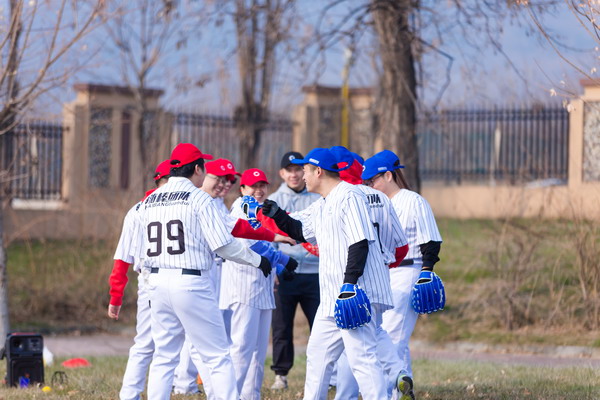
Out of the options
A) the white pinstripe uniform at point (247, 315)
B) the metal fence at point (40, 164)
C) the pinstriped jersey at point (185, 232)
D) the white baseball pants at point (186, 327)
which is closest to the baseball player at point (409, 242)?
the white pinstripe uniform at point (247, 315)

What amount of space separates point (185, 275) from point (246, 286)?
143 cm

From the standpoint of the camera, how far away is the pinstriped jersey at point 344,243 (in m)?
6.51

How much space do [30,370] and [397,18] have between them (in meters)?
7.51

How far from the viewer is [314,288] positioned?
9.09 meters

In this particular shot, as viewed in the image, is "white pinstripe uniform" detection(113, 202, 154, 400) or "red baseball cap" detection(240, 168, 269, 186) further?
"red baseball cap" detection(240, 168, 269, 186)

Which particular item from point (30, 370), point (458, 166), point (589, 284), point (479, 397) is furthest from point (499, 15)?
point (458, 166)

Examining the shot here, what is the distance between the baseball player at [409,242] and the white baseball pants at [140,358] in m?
1.94

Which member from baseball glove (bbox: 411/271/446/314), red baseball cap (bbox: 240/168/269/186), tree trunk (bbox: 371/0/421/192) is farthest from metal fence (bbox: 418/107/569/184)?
baseball glove (bbox: 411/271/446/314)

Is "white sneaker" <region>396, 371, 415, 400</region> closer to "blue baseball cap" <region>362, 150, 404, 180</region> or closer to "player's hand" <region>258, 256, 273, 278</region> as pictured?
"player's hand" <region>258, 256, 273, 278</region>

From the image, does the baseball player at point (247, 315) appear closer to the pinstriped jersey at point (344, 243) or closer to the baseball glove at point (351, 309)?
the pinstriped jersey at point (344, 243)

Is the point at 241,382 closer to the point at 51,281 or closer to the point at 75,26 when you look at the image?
the point at 75,26

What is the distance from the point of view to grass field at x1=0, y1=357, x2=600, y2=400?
8.42 m

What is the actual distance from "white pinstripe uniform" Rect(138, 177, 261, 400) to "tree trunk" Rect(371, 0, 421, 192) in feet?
24.6

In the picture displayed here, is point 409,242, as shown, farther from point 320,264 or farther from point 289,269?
point 320,264
